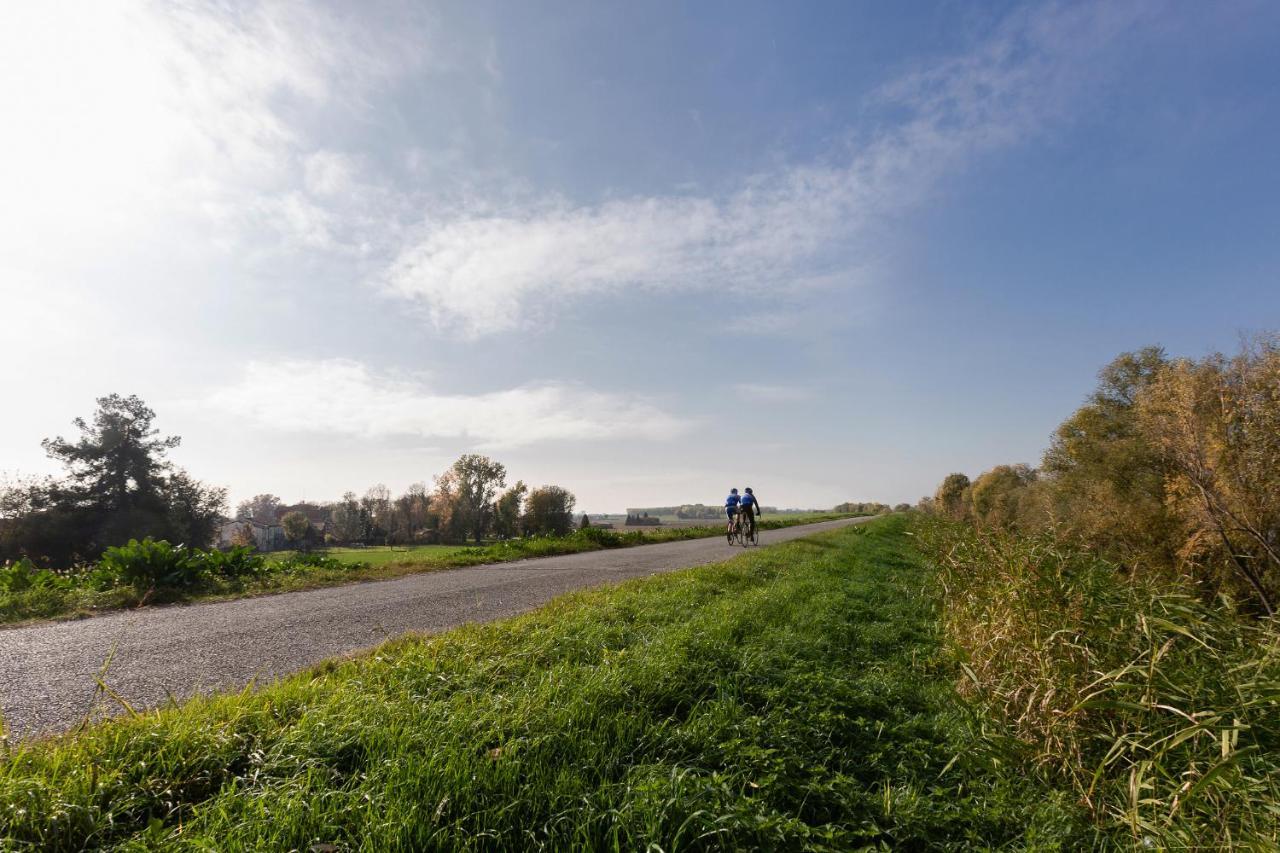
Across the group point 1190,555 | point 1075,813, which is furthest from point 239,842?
point 1190,555

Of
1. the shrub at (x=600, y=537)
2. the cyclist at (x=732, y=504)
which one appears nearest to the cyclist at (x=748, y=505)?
the cyclist at (x=732, y=504)

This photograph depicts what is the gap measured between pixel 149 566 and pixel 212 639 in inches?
185

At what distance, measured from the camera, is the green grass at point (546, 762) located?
2.46 meters

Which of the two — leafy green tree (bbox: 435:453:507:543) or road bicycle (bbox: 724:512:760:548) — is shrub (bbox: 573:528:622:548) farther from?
leafy green tree (bbox: 435:453:507:543)

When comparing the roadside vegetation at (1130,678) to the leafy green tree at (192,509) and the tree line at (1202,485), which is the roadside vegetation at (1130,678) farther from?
the leafy green tree at (192,509)

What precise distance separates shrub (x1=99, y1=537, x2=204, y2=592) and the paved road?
5.00ft

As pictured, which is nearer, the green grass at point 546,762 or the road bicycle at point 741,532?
the green grass at point 546,762

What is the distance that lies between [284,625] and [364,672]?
3.11 metres

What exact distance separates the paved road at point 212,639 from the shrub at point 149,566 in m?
1.53

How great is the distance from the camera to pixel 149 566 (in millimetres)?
8852

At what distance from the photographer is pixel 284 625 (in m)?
6.48

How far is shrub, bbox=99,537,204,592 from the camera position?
340 inches

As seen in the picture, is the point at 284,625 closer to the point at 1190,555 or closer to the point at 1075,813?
the point at 1075,813

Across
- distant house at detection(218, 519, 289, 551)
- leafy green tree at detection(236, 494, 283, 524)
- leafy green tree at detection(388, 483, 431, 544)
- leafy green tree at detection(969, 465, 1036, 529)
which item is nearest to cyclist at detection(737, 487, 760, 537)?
leafy green tree at detection(969, 465, 1036, 529)
